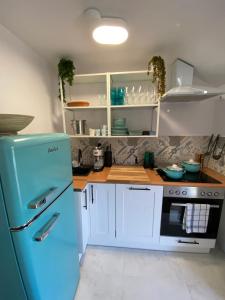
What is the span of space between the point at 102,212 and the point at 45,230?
0.99m

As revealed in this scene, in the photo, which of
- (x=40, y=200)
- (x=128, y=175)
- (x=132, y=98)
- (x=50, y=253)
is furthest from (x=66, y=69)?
(x=50, y=253)

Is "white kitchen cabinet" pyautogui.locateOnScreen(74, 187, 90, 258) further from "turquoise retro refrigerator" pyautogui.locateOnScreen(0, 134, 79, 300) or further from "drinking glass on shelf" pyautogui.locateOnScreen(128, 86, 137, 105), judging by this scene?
"drinking glass on shelf" pyautogui.locateOnScreen(128, 86, 137, 105)

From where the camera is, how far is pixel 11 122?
2.91 feet

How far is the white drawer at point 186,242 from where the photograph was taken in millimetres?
1659

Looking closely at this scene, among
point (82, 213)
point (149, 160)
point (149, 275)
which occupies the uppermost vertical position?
point (149, 160)

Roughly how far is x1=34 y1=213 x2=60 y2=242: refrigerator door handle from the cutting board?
80 centimetres

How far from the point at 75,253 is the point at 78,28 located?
75.7 inches

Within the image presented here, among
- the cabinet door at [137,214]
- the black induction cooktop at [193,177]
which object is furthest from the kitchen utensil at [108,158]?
the black induction cooktop at [193,177]

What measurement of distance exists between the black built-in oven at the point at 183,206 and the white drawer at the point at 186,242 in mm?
48

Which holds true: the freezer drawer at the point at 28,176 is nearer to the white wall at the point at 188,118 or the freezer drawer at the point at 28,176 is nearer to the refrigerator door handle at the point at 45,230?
the refrigerator door handle at the point at 45,230

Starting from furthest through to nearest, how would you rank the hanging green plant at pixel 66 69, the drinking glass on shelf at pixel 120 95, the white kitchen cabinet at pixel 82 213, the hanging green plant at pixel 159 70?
1. the drinking glass on shelf at pixel 120 95
2. the hanging green plant at pixel 66 69
3. the hanging green plant at pixel 159 70
4. the white kitchen cabinet at pixel 82 213

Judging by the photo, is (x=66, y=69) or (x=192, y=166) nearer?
(x=66, y=69)

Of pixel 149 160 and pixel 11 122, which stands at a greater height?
pixel 11 122

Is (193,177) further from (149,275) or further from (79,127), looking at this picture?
(79,127)
